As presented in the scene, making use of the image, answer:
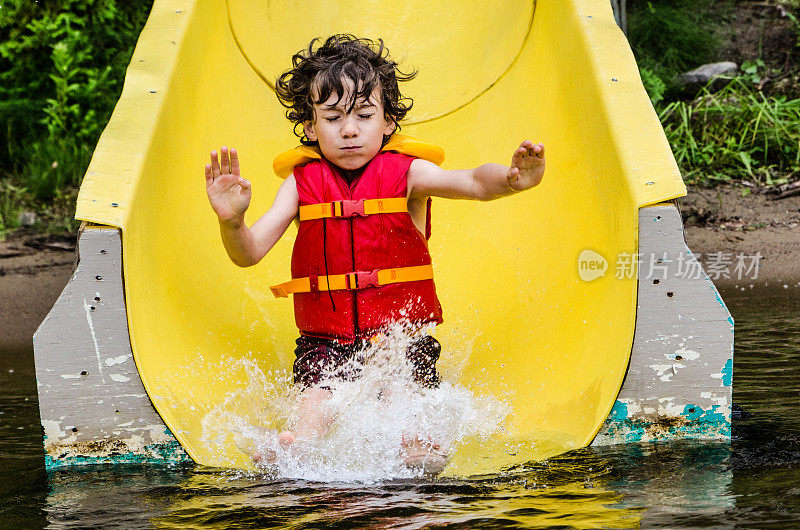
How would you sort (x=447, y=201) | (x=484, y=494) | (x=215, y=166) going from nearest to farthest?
1. (x=484, y=494)
2. (x=215, y=166)
3. (x=447, y=201)

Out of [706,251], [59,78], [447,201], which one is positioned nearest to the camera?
[447,201]

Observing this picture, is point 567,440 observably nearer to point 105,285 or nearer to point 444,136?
point 105,285

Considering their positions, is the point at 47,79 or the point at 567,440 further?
the point at 47,79

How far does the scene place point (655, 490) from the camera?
178cm

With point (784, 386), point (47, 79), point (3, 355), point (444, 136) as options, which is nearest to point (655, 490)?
point (784, 386)

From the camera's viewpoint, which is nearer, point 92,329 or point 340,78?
point 92,329

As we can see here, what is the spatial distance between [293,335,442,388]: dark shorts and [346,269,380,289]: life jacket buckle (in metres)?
0.12

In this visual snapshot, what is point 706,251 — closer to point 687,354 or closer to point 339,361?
point 687,354

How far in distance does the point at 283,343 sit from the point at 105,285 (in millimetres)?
765

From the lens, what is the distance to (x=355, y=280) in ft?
7.38

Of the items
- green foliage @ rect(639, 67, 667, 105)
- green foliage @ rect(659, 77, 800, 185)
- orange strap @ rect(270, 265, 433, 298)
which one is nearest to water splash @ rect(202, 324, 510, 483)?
orange strap @ rect(270, 265, 433, 298)

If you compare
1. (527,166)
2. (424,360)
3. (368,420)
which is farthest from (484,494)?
(527,166)

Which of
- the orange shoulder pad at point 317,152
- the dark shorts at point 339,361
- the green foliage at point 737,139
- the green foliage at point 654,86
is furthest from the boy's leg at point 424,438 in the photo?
the green foliage at point 654,86

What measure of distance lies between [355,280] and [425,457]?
18.7 inches
